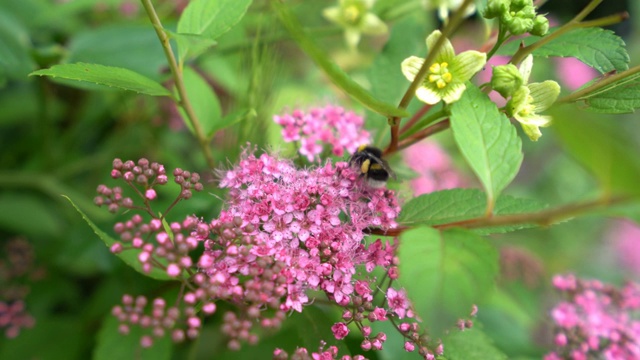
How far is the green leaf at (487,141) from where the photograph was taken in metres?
0.58

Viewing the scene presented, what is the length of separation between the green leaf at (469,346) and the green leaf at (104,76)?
0.48 metres

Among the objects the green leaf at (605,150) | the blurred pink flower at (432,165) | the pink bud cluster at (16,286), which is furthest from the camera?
the blurred pink flower at (432,165)

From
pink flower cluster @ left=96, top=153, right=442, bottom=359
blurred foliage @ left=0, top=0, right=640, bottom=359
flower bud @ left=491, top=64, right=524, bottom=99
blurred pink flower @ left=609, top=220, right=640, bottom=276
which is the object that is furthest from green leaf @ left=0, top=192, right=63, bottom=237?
blurred pink flower @ left=609, top=220, right=640, bottom=276

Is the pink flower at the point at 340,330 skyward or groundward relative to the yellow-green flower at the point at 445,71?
groundward

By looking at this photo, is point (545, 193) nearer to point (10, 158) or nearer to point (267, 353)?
point (267, 353)

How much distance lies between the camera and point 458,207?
65 cm

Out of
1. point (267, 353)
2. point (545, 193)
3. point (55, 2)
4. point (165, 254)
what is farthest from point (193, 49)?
point (545, 193)

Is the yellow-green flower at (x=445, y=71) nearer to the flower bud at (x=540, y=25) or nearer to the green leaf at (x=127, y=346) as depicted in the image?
the flower bud at (x=540, y=25)

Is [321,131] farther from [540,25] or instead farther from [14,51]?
[14,51]

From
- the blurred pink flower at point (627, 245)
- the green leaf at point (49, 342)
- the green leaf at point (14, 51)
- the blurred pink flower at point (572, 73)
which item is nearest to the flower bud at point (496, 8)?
the green leaf at point (14, 51)

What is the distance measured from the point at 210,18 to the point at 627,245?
227cm

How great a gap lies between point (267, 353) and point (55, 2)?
112cm

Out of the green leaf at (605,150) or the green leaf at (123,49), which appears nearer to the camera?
the green leaf at (605,150)

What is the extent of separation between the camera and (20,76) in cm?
96
